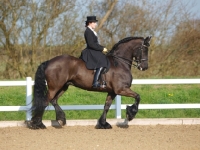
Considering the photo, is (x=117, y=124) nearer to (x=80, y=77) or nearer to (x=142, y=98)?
(x=80, y=77)

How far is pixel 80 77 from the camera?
31.9ft

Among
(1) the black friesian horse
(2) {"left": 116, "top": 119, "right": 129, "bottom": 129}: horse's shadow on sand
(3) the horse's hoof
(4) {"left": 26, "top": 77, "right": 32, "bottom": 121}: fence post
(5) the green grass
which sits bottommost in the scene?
(5) the green grass

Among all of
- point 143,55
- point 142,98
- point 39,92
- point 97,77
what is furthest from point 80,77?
→ point 142,98

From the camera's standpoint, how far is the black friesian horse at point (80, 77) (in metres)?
9.55

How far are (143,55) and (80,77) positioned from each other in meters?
1.53

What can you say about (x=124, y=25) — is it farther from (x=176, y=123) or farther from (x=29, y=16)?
(x=176, y=123)

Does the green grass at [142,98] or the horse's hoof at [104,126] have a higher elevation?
the horse's hoof at [104,126]

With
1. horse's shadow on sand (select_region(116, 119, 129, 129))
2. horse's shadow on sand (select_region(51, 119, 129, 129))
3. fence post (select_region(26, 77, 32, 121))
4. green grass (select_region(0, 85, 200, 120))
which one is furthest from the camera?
green grass (select_region(0, 85, 200, 120))

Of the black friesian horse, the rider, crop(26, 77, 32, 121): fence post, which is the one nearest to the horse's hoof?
the black friesian horse

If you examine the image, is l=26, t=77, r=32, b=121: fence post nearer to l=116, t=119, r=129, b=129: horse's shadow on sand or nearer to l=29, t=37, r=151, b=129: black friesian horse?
l=29, t=37, r=151, b=129: black friesian horse

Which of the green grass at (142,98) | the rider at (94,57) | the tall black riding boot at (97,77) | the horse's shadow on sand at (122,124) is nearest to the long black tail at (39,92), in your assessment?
the rider at (94,57)

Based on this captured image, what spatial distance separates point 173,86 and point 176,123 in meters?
5.90

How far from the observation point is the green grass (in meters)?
13.3

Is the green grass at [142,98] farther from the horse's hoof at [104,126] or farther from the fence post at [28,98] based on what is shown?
the horse's hoof at [104,126]
